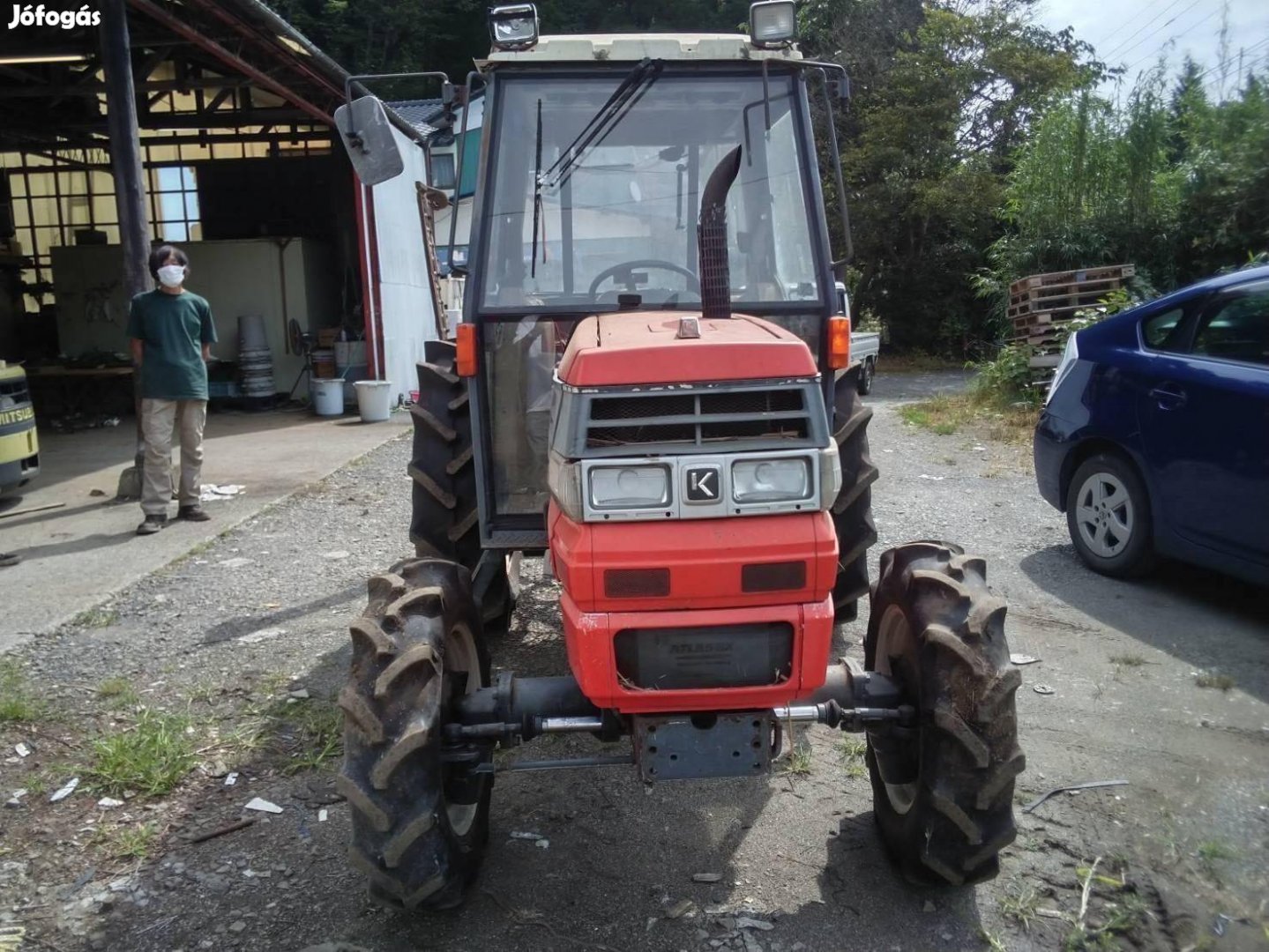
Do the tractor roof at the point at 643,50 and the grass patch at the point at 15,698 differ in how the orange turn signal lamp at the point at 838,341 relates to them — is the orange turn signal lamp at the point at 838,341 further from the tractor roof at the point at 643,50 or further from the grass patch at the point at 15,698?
the grass patch at the point at 15,698

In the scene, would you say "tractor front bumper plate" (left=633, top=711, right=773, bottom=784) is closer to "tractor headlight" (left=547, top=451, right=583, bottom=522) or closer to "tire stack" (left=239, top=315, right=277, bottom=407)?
"tractor headlight" (left=547, top=451, right=583, bottom=522)

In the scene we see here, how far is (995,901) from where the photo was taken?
118 inches

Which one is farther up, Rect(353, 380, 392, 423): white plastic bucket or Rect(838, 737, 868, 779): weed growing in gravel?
Rect(353, 380, 392, 423): white plastic bucket

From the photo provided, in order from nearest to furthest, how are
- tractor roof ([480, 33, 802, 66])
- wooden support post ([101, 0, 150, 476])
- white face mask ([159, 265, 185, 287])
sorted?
tractor roof ([480, 33, 802, 66]) < white face mask ([159, 265, 185, 287]) < wooden support post ([101, 0, 150, 476])

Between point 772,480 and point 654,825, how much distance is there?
142cm

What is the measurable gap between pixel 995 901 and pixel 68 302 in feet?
52.7

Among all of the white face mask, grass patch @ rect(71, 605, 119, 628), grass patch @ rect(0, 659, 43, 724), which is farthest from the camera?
the white face mask

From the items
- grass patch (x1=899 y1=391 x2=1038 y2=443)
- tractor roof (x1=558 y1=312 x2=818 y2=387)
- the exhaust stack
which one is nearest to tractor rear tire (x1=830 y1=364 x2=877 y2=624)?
the exhaust stack

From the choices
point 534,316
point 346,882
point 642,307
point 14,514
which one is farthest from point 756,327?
point 14,514

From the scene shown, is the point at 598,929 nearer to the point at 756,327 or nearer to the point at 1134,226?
the point at 756,327

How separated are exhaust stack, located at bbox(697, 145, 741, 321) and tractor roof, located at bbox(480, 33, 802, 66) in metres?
0.95

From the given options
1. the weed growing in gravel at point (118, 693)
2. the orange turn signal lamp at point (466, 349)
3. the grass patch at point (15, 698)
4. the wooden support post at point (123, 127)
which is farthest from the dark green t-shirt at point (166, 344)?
the orange turn signal lamp at point (466, 349)

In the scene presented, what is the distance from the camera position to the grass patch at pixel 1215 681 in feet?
14.6

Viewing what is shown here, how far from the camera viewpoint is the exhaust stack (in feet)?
9.78
